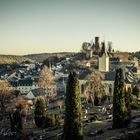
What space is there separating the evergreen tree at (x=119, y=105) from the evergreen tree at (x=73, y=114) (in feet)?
20.1

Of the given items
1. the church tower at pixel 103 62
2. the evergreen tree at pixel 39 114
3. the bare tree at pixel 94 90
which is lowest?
the evergreen tree at pixel 39 114

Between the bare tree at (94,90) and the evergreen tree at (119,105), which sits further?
the bare tree at (94,90)

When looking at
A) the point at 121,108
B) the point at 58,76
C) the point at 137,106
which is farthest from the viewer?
the point at 58,76

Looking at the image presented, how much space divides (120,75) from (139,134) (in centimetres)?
1131

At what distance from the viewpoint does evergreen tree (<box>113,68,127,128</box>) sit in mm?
43125

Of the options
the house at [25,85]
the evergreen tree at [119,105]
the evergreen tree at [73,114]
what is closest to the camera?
the evergreen tree at [73,114]

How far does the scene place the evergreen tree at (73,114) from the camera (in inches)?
1510

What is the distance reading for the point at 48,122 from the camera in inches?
2157

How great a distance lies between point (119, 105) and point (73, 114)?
23.6 feet

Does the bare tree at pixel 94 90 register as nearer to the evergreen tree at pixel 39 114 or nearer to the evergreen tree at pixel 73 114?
the evergreen tree at pixel 39 114

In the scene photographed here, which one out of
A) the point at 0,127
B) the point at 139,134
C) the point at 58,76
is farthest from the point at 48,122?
the point at 58,76

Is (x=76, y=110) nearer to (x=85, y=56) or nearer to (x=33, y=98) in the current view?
(x=33, y=98)

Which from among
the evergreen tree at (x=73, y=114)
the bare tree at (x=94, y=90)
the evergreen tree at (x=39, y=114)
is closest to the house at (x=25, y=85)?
the bare tree at (x=94, y=90)

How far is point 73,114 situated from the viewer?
Result: 127 ft
